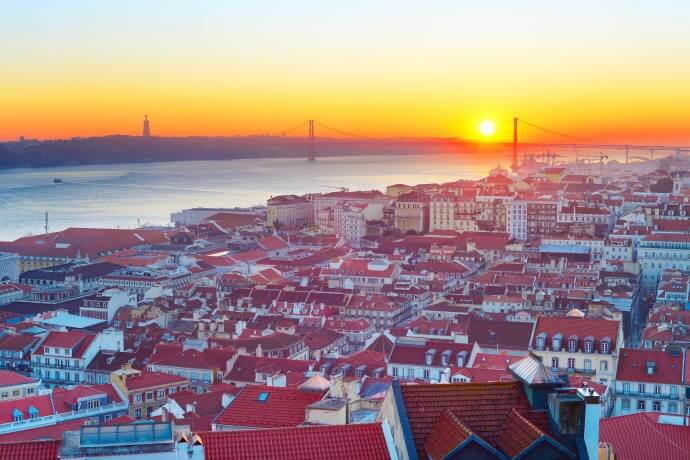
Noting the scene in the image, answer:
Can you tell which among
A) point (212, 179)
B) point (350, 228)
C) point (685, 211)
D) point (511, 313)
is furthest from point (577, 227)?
point (212, 179)

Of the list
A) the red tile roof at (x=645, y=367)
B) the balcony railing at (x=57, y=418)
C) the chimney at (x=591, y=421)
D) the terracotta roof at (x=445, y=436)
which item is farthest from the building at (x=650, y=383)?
the terracotta roof at (x=445, y=436)

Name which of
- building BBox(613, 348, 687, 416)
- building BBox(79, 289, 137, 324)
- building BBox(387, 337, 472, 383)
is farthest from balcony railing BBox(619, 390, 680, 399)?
building BBox(79, 289, 137, 324)

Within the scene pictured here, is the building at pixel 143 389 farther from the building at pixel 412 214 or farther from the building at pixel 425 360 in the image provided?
the building at pixel 412 214

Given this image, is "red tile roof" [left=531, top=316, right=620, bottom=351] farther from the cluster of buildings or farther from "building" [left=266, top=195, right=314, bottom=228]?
"building" [left=266, top=195, right=314, bottom=228]

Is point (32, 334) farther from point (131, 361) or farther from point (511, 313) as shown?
point (511, 313)

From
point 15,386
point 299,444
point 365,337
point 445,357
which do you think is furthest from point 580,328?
point 299,444
